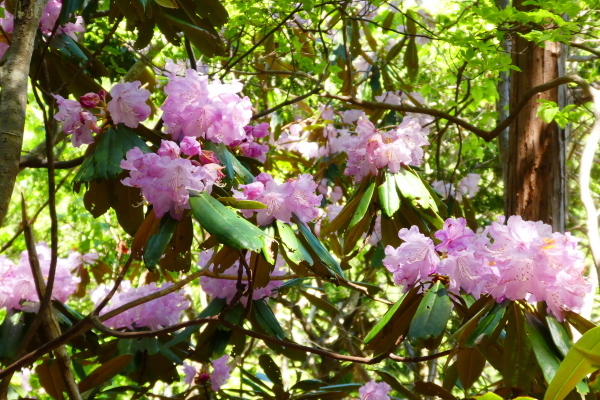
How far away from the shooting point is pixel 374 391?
5.99 ft

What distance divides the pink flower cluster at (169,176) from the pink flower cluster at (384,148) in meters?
0.74

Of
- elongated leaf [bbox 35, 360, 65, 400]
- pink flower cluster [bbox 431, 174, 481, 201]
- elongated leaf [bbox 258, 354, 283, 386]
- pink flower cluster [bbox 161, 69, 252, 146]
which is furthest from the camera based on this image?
pink flower cluster [bbox 431, 174, 481, 201]

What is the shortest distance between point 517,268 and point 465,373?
1.32 ft

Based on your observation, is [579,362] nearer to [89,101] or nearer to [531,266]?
[531,266]

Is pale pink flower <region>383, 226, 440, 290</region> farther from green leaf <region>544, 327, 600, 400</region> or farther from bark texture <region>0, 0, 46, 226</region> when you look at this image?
bark texture <region>0, 0, 46, 226</region>

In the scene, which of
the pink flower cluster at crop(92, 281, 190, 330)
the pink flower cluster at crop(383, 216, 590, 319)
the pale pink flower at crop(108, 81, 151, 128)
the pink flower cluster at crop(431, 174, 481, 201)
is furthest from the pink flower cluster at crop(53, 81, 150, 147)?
the pink flower cluster at crop(431, 174, 481, 201)

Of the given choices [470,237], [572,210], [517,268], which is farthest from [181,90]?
[572,210]

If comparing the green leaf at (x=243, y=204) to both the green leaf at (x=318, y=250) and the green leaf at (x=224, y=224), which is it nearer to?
the green leaf at (x=224, y=224)

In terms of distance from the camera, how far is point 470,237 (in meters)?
1.41

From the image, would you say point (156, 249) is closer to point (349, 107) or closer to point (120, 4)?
point (120, 4)

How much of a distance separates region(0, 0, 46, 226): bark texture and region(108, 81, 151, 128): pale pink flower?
0.79 ft

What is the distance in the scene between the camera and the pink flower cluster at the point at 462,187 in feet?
9.40

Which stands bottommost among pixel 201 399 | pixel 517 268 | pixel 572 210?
pixel 201 399

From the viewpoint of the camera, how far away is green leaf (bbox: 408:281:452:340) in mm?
1268
